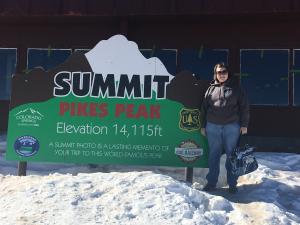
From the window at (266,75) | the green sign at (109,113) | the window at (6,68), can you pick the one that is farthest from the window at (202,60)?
the window at (6,68)

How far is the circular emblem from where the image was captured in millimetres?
5719

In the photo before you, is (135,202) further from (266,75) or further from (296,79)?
(296,79)

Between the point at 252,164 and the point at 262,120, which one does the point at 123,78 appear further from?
the point at 262,120

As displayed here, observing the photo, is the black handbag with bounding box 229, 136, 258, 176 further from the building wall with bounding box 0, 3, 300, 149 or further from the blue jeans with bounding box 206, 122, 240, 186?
the building wall with bounding box 0, 3, 300, 149

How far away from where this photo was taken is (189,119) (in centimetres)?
564

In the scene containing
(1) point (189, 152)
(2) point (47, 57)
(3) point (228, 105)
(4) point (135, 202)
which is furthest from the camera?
(2) point (47, 57)

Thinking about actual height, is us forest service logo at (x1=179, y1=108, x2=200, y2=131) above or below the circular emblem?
above

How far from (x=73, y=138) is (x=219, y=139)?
1.98 metres

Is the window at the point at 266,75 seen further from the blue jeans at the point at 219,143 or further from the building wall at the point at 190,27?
the blue jeans at the point at 219,143

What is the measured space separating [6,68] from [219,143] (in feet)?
22.0

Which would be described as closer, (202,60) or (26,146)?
(26,146)

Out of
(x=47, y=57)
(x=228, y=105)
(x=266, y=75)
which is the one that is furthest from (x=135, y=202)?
(x=47, y=57)

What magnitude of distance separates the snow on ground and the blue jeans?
0.23 meters

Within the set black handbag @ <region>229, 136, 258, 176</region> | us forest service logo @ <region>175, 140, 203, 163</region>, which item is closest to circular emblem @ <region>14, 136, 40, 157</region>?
us forest service logo @ <region>175, 140, 203, 163</region>
